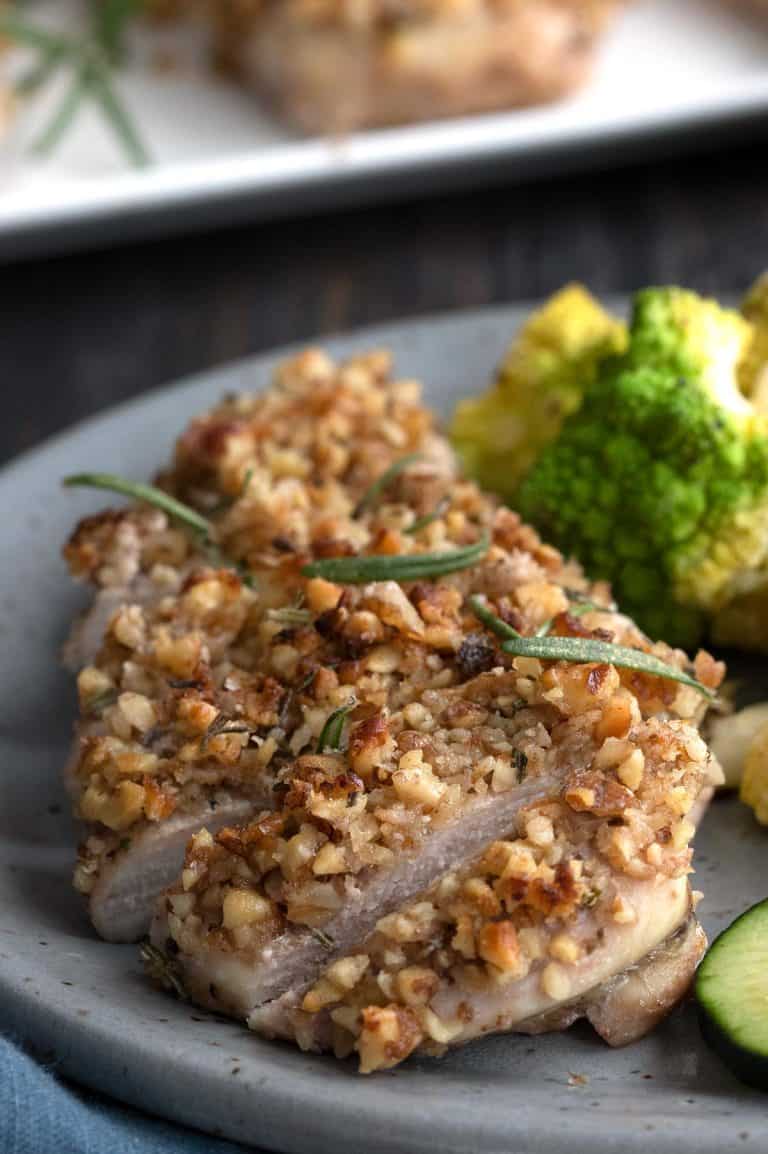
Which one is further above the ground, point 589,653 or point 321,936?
point 589,653

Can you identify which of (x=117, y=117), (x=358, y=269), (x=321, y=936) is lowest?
(x=358, y=269)

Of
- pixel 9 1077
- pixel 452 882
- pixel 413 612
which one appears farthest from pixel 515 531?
pixel 9 1077

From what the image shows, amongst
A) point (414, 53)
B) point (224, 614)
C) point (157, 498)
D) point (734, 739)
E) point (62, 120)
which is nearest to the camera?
point (224, 614)

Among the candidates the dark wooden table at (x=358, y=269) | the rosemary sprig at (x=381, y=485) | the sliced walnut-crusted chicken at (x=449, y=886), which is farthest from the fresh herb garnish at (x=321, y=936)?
the dark wooden table at (x=358, y=269)

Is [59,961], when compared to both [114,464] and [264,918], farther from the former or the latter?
[114,464]

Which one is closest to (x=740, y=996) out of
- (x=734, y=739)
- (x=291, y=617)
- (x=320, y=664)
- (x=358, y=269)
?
(x=734, y=739)

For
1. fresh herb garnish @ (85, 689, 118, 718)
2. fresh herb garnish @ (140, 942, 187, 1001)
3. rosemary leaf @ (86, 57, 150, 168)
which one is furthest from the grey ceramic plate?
rosemary leaf @ (86, 57, 150, 168)

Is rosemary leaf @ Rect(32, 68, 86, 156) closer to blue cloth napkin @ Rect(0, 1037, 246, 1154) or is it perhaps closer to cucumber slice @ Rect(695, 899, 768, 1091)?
blue cloth napkin @ Rect(0, 1037, 246, 1154)

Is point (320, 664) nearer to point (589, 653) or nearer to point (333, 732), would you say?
point (333, 732)
